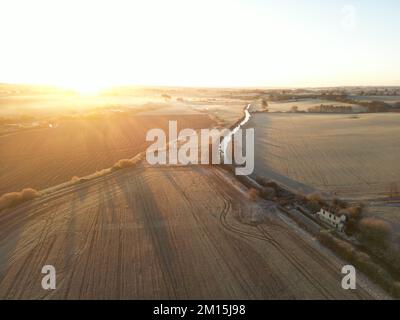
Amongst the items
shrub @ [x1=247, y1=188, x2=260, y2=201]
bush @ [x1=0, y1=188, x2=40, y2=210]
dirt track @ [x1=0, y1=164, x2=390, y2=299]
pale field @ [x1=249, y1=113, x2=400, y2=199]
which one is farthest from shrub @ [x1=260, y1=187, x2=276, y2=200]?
bush @ [x1=0, y1=188, x2=40, y2=210]

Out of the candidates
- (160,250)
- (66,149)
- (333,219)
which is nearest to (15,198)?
(160,250)

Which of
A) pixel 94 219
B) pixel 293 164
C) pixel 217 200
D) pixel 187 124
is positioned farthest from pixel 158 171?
pixel 187 124

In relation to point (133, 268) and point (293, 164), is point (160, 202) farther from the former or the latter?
point (293, 164)

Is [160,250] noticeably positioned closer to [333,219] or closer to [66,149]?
[333,219]

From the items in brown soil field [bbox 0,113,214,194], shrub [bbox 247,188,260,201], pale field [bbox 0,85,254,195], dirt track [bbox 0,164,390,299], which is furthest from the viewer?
pale field [bbox 0,85,254,195]

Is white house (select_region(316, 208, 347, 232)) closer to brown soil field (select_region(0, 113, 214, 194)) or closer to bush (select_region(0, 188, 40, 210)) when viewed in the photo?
bush (select_region(0, 188, 40, 210))

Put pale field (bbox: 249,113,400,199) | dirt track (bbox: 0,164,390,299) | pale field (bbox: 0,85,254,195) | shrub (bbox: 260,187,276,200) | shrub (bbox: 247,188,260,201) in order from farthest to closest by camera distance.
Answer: pale field (bbox: 0,85,254,195) → pale field (bbox: 249,113,400,199) → shrub (bbox: 260,187,276,200) → shrub (bbox: 247,188,260,201) → dirt track (bbox: 0,164,390,299)
